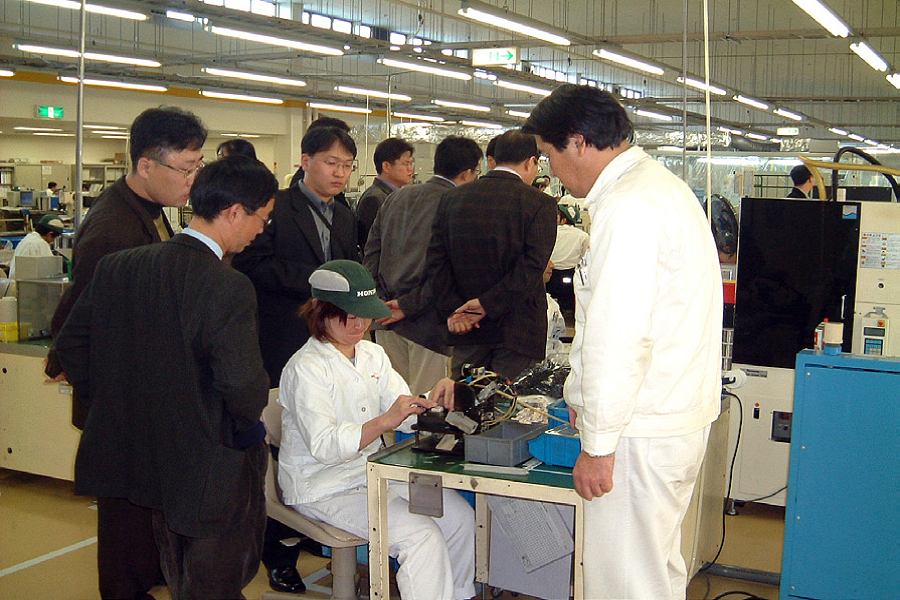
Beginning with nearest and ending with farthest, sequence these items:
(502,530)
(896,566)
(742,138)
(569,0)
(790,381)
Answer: (896,566)
(502,530)
(790,381)
(569,0)
(742,138)

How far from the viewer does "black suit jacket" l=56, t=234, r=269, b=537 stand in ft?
5.87

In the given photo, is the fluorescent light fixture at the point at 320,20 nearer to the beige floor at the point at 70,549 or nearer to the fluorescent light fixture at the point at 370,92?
the fluorescent light fixture at the point at 370,92

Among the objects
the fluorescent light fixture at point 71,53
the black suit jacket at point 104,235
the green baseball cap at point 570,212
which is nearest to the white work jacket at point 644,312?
the black suit jacket at point 104,235

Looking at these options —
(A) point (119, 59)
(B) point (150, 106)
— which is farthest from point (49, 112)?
(A) point (119, 59)

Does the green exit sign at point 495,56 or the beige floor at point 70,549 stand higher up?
the green exit sign at point 495,56

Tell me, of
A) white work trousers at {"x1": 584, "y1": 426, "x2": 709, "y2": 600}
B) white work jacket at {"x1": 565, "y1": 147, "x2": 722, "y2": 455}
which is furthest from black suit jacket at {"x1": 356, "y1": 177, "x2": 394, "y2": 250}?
white work trousers at {"x1": 584, "y1": 426, "x2": 709, "y2": 600}

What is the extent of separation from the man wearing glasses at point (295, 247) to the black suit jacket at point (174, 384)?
98 centimetres

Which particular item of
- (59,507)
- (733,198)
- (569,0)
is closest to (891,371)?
(59,507)

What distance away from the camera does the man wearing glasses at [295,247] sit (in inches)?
113

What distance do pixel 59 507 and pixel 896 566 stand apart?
3281 millimetres

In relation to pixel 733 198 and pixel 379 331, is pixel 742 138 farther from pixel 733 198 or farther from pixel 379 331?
pixel 379 331

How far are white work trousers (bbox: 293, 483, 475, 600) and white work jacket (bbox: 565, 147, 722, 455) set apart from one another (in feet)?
2.06

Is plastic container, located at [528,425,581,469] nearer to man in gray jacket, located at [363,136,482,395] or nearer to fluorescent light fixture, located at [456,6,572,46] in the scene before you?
man in gray jacket, located at [363,136,482,395]

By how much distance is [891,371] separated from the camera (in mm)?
2510
